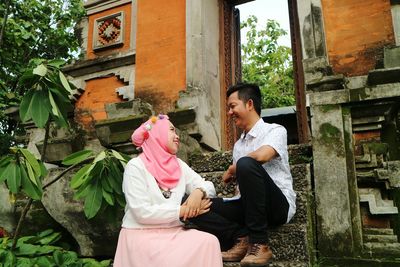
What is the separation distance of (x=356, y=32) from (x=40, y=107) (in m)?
3.62

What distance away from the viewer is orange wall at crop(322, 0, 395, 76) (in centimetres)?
423

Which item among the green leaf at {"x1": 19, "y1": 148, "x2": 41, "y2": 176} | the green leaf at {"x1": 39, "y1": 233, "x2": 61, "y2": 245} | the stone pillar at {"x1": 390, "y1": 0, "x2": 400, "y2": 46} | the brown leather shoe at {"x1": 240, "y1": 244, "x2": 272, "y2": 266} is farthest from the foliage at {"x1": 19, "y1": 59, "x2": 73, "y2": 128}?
the stone pillar at {"x1": 390, "y1": 0, "x2": 400, "y2": 46}

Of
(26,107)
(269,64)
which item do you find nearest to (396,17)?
(26,107)

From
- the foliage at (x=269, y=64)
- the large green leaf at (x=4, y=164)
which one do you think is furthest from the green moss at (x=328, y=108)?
the foliage at (x=269, y=64)

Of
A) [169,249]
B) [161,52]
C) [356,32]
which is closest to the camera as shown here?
[169,249]

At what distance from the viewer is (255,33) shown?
1723 centimetres

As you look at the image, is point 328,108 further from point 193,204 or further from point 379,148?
point 193,204

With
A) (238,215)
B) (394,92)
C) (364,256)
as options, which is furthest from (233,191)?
(394,92)

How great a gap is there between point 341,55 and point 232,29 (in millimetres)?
2204

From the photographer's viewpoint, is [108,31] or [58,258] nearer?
[58,258]

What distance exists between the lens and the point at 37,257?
3283 mm

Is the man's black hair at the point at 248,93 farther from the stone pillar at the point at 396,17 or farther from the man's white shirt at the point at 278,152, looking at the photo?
the stone pillar at the point at 396,17

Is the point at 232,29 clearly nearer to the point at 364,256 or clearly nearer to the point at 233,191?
the point at 233,191

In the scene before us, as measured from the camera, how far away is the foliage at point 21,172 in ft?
9.19
